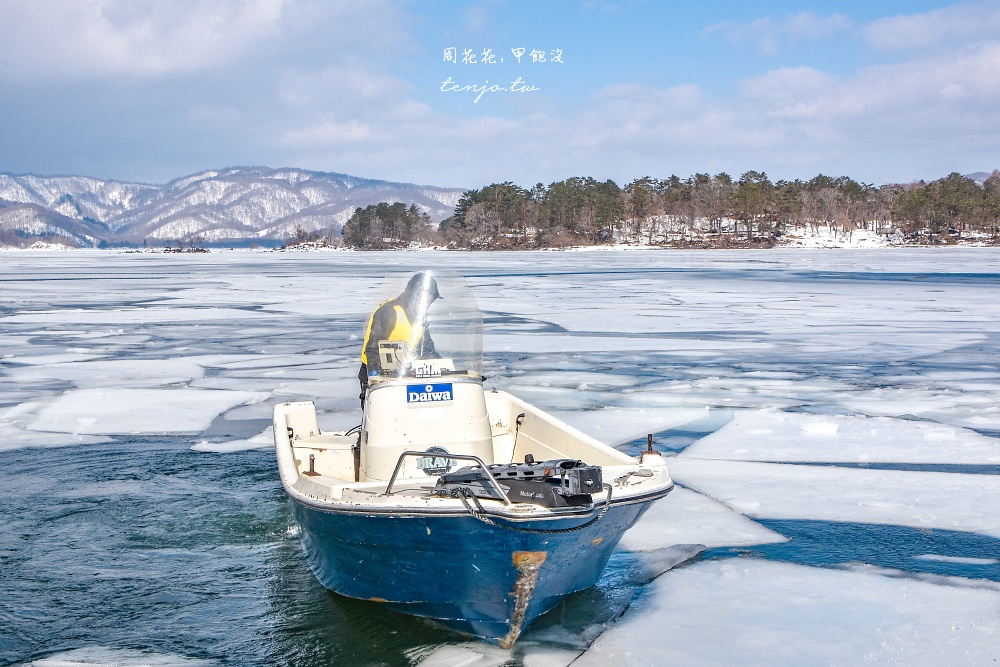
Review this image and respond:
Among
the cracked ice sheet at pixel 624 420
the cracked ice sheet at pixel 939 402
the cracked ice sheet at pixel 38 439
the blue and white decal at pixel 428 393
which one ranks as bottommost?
the cracked ice sheet at pixel 939 402

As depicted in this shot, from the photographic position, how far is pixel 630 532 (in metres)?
5.68

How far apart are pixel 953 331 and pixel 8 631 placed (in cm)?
1495

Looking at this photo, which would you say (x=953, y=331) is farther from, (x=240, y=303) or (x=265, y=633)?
(x=240, y=303)

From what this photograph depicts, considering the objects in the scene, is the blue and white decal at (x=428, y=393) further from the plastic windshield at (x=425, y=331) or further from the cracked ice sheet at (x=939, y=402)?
the cracked ice sheet at (x=939, y=402)

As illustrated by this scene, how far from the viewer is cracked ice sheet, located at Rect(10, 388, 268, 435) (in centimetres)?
832

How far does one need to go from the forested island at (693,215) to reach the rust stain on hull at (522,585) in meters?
92.5

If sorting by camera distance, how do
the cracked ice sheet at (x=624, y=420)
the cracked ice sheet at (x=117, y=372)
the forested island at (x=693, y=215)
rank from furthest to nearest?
the forested island at (x=693, y=215)
the cracked ice sheet at (x=117, y=372)
the cracked ice sheet at (x=624, y=420)

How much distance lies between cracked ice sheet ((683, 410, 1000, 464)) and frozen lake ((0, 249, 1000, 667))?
1.4 inches

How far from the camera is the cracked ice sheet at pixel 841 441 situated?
23.5 feet

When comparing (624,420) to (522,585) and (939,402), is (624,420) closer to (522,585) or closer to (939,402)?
(939,402)

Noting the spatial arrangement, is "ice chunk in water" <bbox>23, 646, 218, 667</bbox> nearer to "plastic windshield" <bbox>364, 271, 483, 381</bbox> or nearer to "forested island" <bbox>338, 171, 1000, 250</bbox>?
"plastic windshield" <bbox>364, 271, 483, 381</bbox>

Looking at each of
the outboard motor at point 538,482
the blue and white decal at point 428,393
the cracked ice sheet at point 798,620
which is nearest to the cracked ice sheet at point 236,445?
the blue and white decal at point 428,393

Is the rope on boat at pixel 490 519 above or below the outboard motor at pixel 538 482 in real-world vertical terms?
below

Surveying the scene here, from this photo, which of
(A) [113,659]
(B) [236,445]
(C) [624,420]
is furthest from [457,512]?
(C) [624,420]
